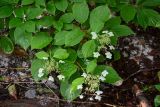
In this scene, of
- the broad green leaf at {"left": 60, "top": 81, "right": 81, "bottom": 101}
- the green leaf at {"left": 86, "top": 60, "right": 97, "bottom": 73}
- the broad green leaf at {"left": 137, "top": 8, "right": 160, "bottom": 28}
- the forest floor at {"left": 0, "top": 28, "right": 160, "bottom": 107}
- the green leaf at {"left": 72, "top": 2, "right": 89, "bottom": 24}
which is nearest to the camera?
the green leaf at {"left": 86, "top": 60, "right": 97, "bottom": 73}

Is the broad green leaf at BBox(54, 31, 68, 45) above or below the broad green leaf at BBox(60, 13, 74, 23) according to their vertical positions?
below

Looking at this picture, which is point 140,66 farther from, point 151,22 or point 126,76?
point 151,22

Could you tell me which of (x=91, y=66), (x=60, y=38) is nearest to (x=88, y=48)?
(x=91, y=66)

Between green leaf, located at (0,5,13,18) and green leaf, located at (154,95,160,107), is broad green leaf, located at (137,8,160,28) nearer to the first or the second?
green leaf, located at (154,95,160,107)

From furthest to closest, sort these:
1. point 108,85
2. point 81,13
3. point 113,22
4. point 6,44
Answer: point 108,85 → point 6,44 → point 113,22 → point 81,13

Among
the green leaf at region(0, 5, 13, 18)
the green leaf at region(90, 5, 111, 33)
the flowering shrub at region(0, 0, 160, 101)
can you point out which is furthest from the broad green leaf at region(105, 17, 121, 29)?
the green leaf at region(0, 5, 13, 18)

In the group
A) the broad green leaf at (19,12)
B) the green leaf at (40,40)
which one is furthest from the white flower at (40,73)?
the broad green leaf at (19,12)

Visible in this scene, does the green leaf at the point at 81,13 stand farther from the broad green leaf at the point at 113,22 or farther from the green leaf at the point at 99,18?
the broad green leaf at the point at 113,22

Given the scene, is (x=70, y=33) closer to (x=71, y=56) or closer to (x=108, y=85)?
(x=71, y=56)

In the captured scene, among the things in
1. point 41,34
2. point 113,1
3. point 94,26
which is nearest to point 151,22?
point 113,1
